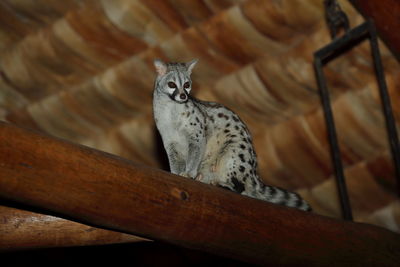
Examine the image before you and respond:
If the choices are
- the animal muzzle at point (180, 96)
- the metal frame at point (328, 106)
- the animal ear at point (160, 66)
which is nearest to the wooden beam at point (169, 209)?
the metal frame at point (328, 106)

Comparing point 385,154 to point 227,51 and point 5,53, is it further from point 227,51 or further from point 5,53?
point 5,53

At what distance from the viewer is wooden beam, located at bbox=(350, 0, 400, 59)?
4.06 meters

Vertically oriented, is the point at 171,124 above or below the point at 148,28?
below

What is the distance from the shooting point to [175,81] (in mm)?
4289

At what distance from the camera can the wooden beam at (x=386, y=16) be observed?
13.3ft

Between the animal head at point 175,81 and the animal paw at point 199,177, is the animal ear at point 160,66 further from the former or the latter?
the animal paw at point 199,177

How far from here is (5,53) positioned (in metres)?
5.74

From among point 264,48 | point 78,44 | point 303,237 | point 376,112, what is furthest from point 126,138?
point 303,237

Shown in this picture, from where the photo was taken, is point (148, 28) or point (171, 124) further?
point (148, 28)

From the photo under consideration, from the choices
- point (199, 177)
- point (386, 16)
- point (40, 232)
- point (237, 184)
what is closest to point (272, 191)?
point (237, 184)

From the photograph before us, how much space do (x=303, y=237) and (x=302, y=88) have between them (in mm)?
2250

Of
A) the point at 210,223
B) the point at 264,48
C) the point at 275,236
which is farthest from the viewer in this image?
the point at 264,48

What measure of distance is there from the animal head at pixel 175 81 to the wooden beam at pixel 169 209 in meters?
1.21

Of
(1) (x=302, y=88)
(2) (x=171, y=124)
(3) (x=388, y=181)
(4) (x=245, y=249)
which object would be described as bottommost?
(4) (x=245, y=249)
